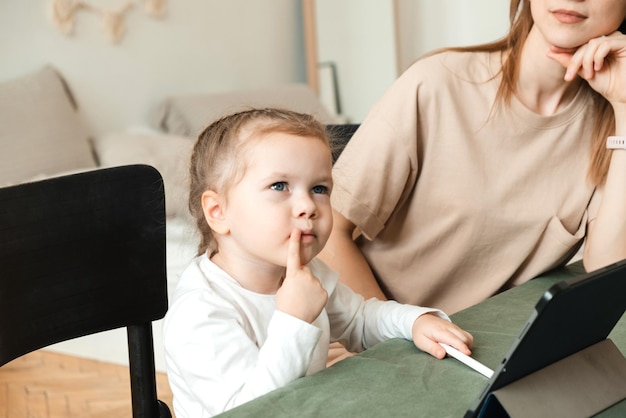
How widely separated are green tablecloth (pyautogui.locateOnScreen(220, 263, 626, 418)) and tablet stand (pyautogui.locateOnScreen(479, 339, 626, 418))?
21 millimetres

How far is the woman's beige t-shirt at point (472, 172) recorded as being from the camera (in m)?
1.37

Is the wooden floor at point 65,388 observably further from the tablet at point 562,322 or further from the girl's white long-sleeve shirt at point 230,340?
the tablet at point 562,322

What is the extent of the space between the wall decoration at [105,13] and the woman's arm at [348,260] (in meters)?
2.38

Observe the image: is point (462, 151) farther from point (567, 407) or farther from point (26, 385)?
point (26, 385)

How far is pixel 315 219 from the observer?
987 millimetres

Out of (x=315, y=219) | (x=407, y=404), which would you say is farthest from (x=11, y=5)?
(x=407, y=404)

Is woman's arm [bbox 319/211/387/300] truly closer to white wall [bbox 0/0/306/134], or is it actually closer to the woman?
the woman

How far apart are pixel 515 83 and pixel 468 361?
64 cm

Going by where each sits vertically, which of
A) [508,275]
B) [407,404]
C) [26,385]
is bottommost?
[26,385]

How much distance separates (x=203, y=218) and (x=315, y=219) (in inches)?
8.4

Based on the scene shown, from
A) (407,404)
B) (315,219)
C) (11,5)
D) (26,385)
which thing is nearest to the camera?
(407,404)

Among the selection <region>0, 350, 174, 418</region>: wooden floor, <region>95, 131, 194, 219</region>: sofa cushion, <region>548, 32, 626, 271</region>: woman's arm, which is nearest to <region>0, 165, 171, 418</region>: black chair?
<region>548, 32, 626, 271</region>: woman's arm

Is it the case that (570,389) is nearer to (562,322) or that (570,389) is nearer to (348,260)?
(562,322)

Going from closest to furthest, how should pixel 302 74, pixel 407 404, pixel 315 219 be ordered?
pixel 407 404
pixel 315 219
pixel 302 74
